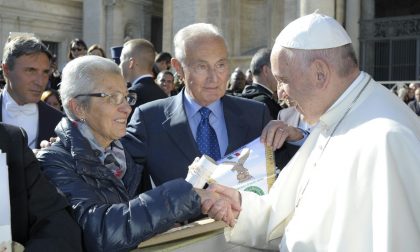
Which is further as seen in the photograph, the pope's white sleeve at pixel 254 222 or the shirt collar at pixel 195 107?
the shirt collar at pixel 195 107

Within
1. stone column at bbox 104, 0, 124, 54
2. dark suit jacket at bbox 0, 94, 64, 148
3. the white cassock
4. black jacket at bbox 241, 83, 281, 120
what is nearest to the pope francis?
the white cassock

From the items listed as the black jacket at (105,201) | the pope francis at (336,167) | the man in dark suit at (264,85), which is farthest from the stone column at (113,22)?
the black jacket at (105,201)

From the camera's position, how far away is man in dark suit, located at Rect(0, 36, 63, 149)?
4.01 metres

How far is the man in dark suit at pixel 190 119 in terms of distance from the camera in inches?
133

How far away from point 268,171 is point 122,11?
17835mm

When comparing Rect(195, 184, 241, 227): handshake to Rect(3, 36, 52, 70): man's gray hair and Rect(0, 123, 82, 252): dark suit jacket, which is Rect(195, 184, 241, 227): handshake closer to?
Rect(0, 123, 82, 252): dark suit jacket

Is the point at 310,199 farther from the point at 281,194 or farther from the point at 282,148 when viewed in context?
the point at 282,148

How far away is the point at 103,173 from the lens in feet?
7.77

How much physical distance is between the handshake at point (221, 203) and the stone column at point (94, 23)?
57.6 feet

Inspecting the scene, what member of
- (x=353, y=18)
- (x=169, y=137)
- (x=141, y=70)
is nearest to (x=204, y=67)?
(x=169, y=137)

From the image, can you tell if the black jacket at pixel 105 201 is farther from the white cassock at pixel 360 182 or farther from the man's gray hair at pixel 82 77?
the white cassock at pixel 360 182

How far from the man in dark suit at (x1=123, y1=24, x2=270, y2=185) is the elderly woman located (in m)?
0.49

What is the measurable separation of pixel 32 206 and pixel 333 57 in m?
1.40

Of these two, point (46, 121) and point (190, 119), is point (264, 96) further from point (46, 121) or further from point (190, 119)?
point (46, 121)
